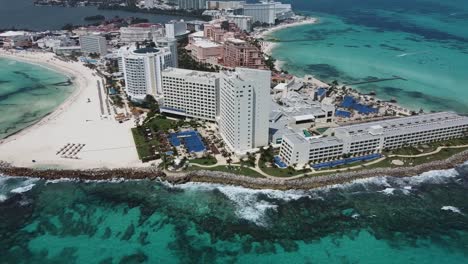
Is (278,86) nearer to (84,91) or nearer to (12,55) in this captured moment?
(84,91)

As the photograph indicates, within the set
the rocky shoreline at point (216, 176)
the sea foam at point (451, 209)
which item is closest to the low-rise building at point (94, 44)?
the rocky shoreline at point (216, 176)

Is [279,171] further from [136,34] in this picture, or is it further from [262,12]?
[262,12]

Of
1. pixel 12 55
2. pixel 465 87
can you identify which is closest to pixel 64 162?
pixel 12 55

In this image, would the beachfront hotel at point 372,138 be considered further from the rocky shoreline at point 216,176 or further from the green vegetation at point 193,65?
the green vegetation at point 193,65

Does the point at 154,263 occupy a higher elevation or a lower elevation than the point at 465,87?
lower

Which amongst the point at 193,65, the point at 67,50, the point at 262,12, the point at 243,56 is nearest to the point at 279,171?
the point at 243,56
